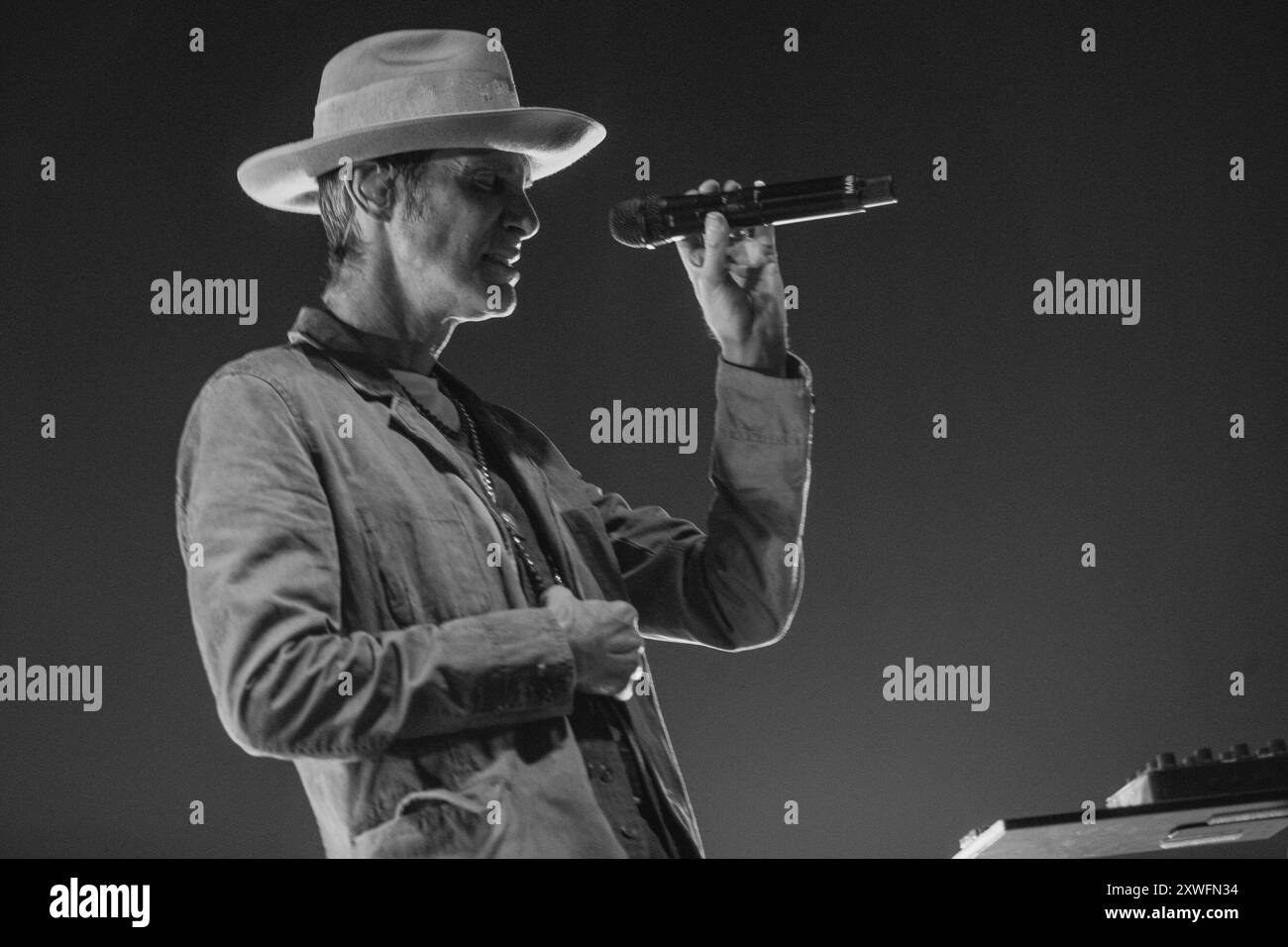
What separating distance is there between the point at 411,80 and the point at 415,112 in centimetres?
6

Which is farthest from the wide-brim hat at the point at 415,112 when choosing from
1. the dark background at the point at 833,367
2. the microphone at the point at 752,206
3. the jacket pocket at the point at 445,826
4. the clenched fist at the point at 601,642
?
the jacket pocket at the point at 445,826

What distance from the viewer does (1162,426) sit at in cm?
347

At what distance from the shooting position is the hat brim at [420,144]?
2.77m

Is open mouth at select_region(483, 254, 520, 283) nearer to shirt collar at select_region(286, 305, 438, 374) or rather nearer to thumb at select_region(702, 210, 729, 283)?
shirt collar at select_region(286, 305, 438, 374)

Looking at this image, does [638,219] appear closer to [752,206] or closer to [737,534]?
[752,206]

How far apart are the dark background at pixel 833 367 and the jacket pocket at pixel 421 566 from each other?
820mm

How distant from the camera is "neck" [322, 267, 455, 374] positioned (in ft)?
8.98

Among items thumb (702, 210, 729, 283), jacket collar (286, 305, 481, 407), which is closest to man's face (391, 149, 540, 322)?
jacket collar (286, 305, 481, 407)

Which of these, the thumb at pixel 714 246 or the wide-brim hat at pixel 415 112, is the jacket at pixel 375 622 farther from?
the thumb at pixel 714 246

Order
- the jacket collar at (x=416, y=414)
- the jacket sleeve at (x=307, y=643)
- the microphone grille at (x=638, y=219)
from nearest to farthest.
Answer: the jacket sleeve at (x=307, y=643) < the jacket collar at (x=416, y=414) < the microphone grille at (x=638, y=219)

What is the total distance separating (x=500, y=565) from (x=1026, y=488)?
1308mm

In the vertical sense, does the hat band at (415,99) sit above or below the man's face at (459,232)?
above

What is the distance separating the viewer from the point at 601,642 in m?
2.48
